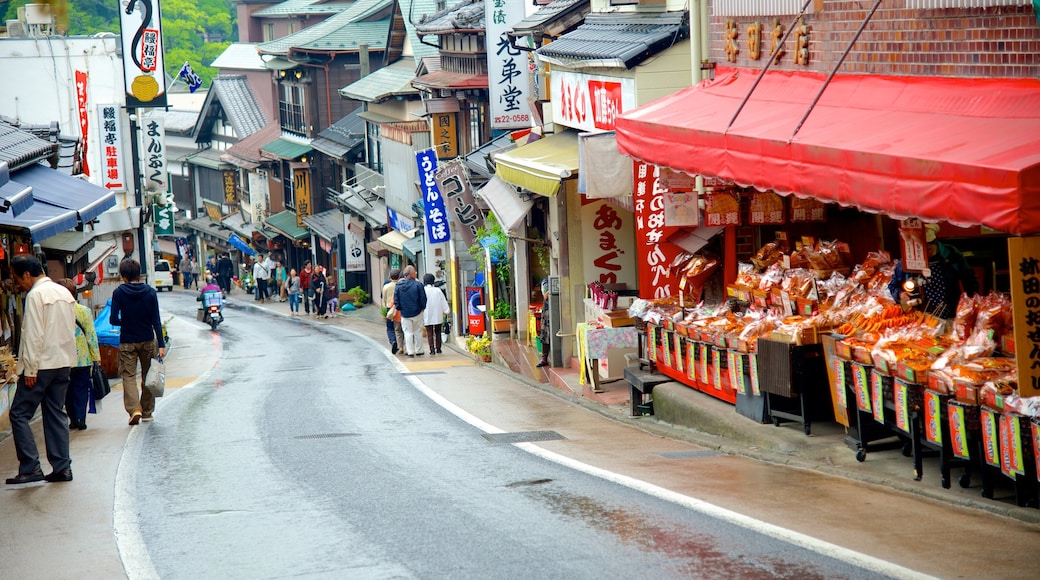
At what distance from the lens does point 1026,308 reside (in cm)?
812

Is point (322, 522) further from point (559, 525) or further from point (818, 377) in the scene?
point (818, 377)

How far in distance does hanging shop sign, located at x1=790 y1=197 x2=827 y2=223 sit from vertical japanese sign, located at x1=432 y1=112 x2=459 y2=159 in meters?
20.8

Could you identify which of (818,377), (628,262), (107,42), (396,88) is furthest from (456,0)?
(818,377)

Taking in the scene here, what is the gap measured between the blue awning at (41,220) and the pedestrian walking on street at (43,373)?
2125mm

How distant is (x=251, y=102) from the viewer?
216 feet

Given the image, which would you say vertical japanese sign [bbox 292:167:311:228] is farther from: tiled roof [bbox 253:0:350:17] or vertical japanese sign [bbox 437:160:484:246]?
vertical japanese sign [bbox 437:160:484:246]

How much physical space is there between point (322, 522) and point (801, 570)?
11.4 ft

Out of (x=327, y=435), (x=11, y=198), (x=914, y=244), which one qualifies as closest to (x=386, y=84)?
(x=327, y=435)

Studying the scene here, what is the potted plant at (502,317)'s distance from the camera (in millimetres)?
27141

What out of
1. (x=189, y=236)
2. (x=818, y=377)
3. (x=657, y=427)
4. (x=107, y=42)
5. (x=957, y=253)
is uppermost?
(x=107, y=42)

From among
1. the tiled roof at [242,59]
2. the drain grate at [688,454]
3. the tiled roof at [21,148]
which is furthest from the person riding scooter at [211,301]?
the drain grate at [688,454]

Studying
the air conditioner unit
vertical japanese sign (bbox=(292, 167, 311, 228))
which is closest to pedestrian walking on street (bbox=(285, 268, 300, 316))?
vertical japanese sign (bbox=(292, 167, 311, 228))

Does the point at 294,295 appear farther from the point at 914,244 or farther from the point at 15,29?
the point at 914,244

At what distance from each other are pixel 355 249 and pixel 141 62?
1648 cm
